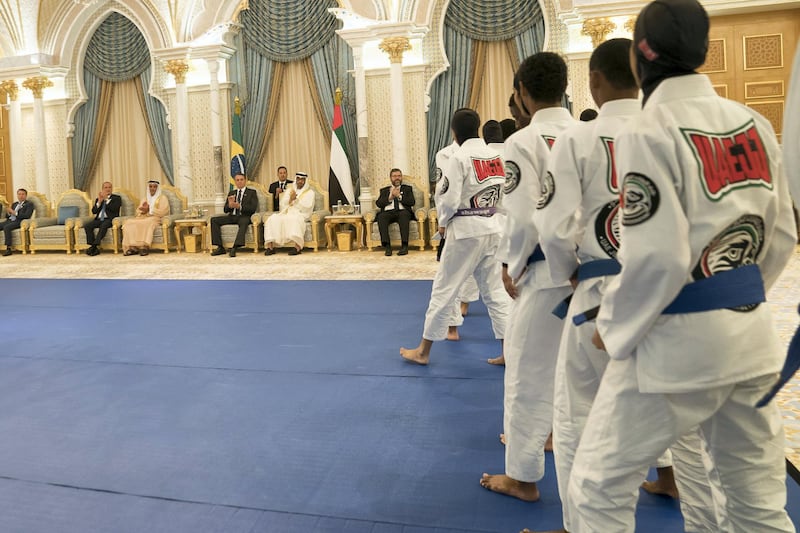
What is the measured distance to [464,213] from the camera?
3.83 metres

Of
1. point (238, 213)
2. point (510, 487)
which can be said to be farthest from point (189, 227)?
point (510, 487)

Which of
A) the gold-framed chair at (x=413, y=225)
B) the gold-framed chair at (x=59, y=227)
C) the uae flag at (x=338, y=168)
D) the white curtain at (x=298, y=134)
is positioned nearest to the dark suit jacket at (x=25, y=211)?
the gold-framed chair at (x=59, y=227)

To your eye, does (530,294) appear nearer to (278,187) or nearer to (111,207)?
(278,187)

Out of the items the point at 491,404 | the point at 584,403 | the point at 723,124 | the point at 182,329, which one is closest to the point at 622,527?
the point at 584,403

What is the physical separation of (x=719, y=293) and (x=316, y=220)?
9215mm

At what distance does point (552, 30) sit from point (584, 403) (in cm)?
952

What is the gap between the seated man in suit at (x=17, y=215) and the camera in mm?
11867

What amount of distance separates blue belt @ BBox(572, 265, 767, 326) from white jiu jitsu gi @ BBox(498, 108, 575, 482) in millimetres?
→ 797

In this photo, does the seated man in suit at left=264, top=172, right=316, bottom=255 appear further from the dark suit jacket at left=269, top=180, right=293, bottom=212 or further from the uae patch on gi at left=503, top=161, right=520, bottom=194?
the uae patch on gi at left=503, top=161, right=520, bottom=194

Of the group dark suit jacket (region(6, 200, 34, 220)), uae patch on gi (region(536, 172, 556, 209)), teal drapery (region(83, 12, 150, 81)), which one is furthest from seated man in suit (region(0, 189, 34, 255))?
uae patch on gi (region(536, 172, 556, 209))

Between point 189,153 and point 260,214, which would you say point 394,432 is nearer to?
point 260,214

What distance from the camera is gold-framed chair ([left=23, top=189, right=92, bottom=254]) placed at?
1162cm

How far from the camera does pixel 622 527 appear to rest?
1466 mm

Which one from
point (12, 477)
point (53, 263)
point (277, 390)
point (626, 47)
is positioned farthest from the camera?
point (53, 263)
